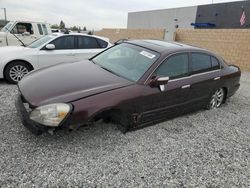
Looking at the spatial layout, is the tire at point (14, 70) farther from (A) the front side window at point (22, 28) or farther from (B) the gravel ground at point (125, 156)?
(A) the front side window at point (22, 28)

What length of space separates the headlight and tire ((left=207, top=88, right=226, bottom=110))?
10.8ft

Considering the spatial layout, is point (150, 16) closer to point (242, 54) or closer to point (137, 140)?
point (242, 54)

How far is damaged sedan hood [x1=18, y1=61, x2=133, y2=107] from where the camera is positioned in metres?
2.95

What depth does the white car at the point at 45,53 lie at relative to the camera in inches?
226

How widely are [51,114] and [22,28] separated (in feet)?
30.5

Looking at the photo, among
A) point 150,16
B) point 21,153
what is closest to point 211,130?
point 21,153

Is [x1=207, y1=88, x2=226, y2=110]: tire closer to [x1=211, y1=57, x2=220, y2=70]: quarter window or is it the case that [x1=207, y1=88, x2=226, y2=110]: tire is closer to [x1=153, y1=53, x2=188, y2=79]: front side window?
[x1=211, y1=57, x2=220, y2=70]: quarter window

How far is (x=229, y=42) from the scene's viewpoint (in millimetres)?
11758

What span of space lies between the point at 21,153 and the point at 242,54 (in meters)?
11.3

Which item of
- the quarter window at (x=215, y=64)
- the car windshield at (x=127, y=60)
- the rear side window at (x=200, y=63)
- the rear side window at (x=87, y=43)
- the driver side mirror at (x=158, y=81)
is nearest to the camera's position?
the driver side mirror at (x=158, y=81)

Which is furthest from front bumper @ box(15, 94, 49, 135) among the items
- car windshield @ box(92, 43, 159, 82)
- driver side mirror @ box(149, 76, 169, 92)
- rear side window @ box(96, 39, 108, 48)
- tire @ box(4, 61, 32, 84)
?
rear side window @ box(96, 39, 108, 48)

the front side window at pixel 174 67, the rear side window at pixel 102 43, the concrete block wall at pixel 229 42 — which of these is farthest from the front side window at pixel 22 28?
the concrete block wall at pixel 229 42

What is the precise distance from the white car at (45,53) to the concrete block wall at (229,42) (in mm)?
7466

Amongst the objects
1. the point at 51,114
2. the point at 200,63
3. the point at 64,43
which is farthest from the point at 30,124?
the point at 64,43
